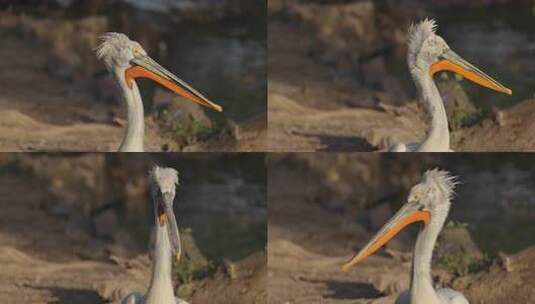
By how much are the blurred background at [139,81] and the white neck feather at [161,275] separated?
1.88 m

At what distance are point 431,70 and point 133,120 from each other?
1.97 metres

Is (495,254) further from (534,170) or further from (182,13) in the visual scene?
(182,13)

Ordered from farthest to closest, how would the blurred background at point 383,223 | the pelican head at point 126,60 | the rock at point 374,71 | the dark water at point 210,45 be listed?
1. the rock at point 374,71
2. the dark water at point 210,45
3. the blurred background at point 383,223
4. the pelican head at point 126,60

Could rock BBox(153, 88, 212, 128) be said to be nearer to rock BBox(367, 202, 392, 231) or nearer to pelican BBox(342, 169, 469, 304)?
rock BBox(367, 202, 392, 231)

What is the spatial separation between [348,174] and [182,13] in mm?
1779

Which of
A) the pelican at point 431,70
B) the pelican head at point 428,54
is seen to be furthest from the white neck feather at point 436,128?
the pelican head at point 428,54

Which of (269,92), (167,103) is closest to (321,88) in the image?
(269,92)

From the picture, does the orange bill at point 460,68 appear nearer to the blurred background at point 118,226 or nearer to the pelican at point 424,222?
the pelican at point 424,222

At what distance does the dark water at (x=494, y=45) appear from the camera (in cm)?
1038

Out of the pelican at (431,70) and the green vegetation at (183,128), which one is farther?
the green vegetation at (183,128)

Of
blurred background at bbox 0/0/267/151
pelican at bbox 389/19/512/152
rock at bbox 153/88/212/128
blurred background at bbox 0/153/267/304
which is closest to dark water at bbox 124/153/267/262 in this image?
blurred background at bbox 0/153/267/304

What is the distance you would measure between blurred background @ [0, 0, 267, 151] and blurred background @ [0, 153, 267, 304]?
0.18 metres

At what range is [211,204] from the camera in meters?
10.5

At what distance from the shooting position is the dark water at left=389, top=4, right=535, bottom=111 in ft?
34.1
